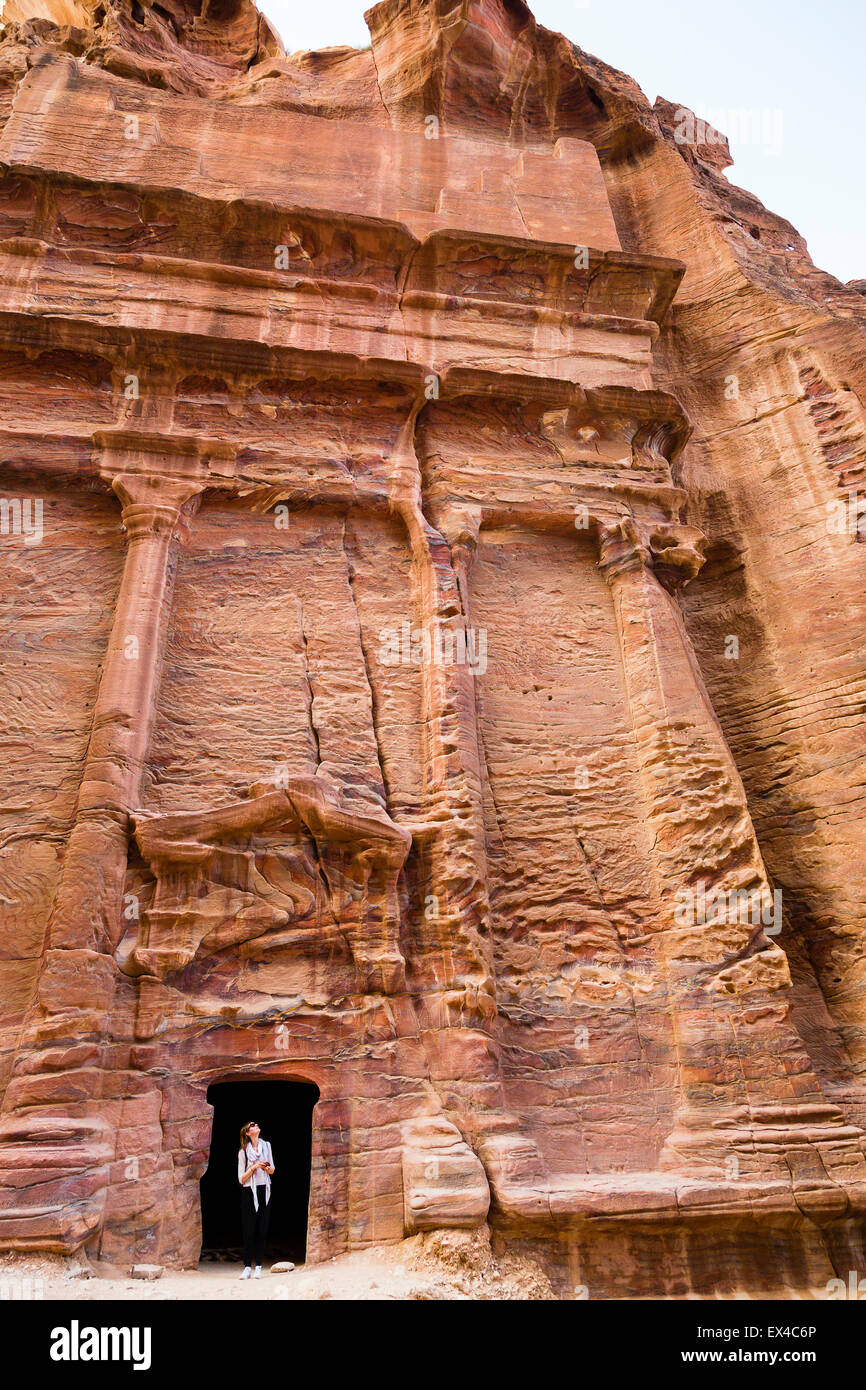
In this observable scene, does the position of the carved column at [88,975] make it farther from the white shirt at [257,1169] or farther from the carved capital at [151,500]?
the white shirt at [257,1169]

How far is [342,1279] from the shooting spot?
224 inches

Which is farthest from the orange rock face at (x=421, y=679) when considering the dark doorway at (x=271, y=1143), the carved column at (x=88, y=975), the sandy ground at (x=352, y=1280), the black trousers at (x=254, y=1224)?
the dark doorway at (x=271, y=1143)

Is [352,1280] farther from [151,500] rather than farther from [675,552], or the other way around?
[675,552]

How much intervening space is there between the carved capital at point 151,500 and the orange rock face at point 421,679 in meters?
0.04

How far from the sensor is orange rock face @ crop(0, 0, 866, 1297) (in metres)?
6.60

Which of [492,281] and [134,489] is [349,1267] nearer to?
[134,489]

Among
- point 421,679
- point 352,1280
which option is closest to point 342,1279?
point 352,1280

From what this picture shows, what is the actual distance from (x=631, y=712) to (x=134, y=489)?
5311 millimetres

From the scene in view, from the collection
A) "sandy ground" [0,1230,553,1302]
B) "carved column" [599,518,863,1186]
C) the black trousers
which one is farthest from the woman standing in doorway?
"carved column" [599,518,863,1186]

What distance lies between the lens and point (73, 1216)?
5.68m

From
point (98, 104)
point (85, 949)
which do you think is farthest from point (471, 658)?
point (98, 104)

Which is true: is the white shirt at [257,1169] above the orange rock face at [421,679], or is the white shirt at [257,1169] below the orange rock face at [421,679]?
below

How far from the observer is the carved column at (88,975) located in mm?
5777

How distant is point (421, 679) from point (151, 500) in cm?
318
